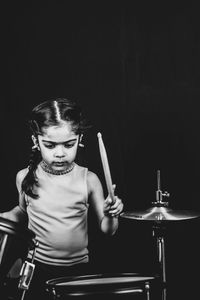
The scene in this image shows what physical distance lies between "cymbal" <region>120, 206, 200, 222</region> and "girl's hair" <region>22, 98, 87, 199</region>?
13.4 inches

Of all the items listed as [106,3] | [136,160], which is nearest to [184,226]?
[136,160]

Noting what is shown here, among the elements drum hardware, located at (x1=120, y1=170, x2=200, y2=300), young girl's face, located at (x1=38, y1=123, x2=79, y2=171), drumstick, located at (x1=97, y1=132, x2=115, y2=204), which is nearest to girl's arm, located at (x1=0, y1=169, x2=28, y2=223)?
young girl's face, located at (x1=38, y1=123, x2=79, y2=171)

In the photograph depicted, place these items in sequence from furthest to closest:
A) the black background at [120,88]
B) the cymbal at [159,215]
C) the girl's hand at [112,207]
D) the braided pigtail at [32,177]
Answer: the black background at [120,88], the braided pigtail at [32,177], the cymbal at [159,215], the girl's hand at [112,207]

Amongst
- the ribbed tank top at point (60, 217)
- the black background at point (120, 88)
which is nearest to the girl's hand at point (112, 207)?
the ribbed tank top at point (60, 217)

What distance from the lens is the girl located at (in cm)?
167

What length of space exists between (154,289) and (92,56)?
34.6 inches

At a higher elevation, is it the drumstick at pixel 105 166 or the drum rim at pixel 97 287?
the drumstick at pixel 105 166

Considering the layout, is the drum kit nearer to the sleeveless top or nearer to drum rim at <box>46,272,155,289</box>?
drum rim at <box>46,272,155,289</box>

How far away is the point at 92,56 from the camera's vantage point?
1855 millimetres

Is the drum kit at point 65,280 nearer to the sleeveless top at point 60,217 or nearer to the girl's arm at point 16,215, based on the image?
the sleeveless top at point 60,217

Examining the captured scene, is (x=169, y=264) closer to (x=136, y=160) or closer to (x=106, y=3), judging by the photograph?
(x=136, y=160)

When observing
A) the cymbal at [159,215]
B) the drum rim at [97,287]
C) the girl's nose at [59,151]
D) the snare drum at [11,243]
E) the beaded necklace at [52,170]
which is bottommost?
the drum rim at [97,287]

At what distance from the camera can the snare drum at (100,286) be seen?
135cm

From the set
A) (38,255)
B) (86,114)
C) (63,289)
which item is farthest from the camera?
(86,114)
